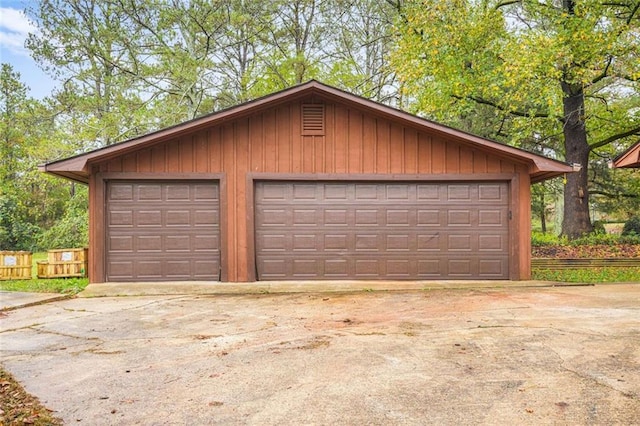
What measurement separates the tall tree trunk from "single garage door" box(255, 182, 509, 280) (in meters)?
6.94

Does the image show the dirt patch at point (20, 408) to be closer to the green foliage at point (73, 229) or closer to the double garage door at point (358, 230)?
the double garage door at point (358, 230)

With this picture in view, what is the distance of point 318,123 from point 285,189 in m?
1.50

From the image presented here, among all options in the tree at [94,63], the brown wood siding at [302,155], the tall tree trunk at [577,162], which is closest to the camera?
the brown wood siding at [302,155]

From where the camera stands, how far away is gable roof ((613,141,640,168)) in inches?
332

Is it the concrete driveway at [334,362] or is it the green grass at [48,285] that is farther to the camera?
the green grass at [48,285]

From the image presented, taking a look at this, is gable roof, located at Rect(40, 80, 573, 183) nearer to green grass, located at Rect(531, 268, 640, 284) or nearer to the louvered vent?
the louvered vent

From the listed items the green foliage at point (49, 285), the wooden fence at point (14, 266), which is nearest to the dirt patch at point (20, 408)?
the green foliage at point (49, 285)

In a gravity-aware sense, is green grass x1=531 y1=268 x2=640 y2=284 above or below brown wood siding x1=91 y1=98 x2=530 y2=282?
below

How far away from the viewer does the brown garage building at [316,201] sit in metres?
8.90

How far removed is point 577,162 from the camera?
48.0 ft

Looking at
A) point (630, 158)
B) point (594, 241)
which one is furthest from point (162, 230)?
point (594, 241)

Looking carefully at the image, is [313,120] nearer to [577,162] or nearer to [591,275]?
[591,275]

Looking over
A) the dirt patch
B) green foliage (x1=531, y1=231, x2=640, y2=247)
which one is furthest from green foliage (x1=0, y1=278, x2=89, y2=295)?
green foliage (x1=531, y1=231, x2=640, y2=247)

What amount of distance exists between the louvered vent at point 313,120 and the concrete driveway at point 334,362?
3987mm
